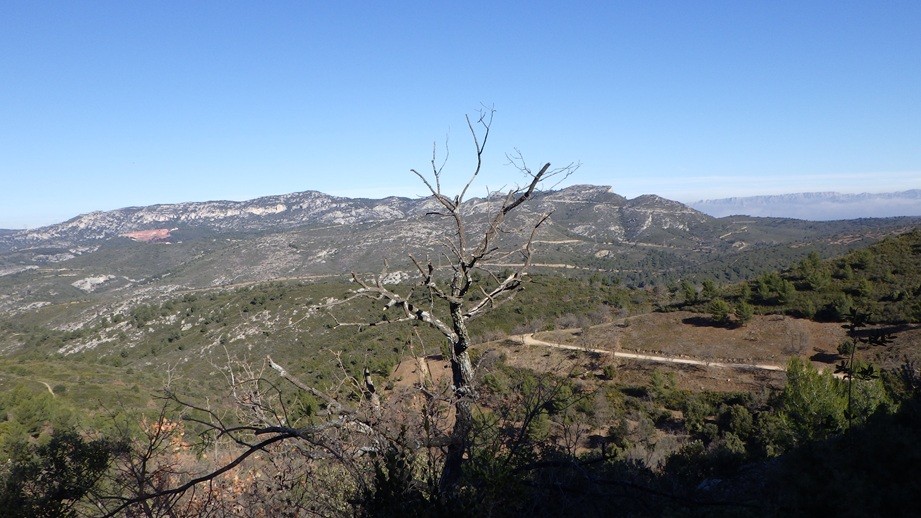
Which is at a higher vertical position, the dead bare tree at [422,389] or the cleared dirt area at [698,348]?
the dead bare tree at [422,389]

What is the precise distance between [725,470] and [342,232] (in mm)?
148030

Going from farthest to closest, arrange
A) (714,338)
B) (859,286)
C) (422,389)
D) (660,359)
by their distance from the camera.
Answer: (859,286)
(714,338)
(660,359)
(422,389)

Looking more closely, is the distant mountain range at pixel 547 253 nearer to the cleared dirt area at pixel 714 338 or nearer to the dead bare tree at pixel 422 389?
the cleared dirt area at pixel 714 338

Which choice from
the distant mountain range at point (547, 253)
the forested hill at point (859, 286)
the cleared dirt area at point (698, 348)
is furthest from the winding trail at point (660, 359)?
the distant mountain range at point (547, 253)

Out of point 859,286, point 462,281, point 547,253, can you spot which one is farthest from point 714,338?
point 547,253

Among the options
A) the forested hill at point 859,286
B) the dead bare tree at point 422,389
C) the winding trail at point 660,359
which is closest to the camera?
the dead bare tree at point 422,389

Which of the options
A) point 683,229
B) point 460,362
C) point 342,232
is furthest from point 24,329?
point 683,229

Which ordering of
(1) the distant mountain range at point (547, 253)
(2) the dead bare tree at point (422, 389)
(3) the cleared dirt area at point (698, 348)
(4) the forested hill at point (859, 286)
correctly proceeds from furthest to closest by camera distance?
(1) the distant mountain range at point (547, 253)
(4) the forested hill at point (859, 286)
(3) the cleared dirt area at point (698, 348)
(2) the dead bare tree at point (422, 389)

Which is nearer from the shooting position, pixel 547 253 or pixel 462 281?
pixel 462 281

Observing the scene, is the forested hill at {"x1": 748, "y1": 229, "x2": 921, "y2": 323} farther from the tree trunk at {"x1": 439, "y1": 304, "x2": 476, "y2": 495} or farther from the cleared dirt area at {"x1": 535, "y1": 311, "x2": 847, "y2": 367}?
the tree trunk at {"x1": 439, "y1": 304, "x2": 476, "y2": 495}

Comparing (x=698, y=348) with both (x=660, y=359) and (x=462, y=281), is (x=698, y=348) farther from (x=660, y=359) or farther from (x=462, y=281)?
(x=462, y=281)

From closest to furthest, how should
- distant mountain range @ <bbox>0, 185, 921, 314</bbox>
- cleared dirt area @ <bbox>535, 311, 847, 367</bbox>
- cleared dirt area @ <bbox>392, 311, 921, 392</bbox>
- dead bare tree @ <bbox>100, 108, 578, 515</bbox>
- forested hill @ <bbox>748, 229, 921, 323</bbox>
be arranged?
1. dead bare tree @ <bbox>100, 108, 578, 515</bbox>
2. cleared dirt area @ <bbox>392, 311, 921, 392</bbox>
3. cleared dirt area @ <bbox>535, 311, 847, 367</bbox>
4. forested hill @ <bbox>748, 229, 921, 323</bbox>
5. distant mountain range @ <bbox>0, 185, 921, 314</bbox>

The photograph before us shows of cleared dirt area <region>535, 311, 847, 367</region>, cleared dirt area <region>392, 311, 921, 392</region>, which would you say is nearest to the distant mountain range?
cleared dirt area <region>535, 311, 847, 367</region>

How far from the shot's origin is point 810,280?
31375 millimetres
